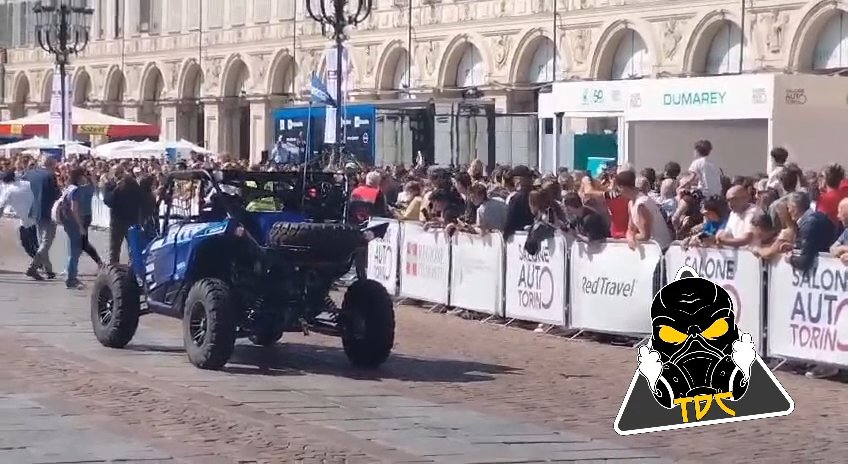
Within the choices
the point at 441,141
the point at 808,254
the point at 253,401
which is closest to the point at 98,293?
the point at 253,401

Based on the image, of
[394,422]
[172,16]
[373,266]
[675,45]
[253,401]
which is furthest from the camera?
[172,16]

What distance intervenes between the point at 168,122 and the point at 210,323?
52.5 meters

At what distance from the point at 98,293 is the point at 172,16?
5084 cm

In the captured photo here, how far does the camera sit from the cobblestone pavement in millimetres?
9398

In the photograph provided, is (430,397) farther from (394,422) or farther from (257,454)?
(257,454)

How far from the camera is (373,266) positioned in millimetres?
20078

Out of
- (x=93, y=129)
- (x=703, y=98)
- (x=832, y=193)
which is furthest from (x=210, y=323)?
(x=93, y=129)

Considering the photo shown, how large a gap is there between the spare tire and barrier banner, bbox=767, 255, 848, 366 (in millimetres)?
3567

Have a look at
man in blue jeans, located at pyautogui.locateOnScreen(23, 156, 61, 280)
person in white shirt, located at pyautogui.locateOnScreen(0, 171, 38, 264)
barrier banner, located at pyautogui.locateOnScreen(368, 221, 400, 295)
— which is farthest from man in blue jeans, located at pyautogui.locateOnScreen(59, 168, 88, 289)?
barrier banner, located at pyautogui.locateOnScreen(368, 221, 400, 295)

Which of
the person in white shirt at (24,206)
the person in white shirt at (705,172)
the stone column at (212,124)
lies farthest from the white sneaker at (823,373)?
the stone column at (212,124)

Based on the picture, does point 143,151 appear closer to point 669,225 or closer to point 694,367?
point 669,225

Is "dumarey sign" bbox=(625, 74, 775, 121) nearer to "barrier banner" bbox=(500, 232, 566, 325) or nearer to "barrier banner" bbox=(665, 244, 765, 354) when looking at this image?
"barrier banner" bbox=(500, 232, 566, 325)

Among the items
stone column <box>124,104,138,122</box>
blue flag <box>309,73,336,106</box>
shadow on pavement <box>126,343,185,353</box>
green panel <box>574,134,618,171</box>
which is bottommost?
shadow on pavement <box>126,343,185,353</box>

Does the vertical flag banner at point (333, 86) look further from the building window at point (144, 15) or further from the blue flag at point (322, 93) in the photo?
the building window at point (144, 15)
